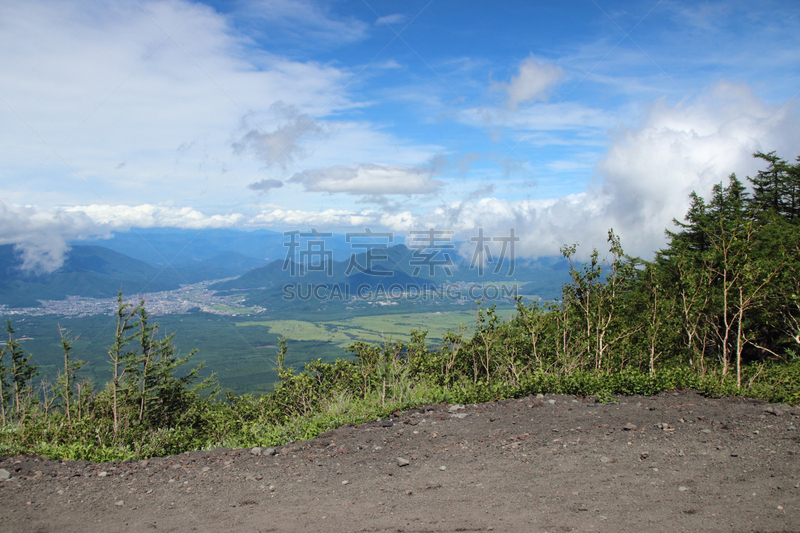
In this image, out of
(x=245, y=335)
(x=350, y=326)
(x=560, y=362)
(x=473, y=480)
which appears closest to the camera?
(x=473, y=480)

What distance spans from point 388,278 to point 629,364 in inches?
7114

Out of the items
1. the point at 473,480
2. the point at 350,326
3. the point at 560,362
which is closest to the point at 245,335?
the point at 350,326

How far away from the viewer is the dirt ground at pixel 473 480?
3.64 metres

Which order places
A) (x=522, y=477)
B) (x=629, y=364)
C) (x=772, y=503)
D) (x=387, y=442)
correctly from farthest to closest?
(x=629, y=364) → (x=387, y=442) → (x=522, y=477) → (x=772, y=503)

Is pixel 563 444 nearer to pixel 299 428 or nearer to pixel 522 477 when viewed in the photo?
pixel 522 477

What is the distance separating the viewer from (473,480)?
14.4 feet

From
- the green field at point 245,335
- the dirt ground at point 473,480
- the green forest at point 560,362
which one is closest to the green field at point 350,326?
the green field at point 245,335

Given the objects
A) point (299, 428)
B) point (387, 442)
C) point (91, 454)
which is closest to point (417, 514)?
point (387, 442)

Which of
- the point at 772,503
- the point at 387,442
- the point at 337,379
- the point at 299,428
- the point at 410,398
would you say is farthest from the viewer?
the point at 337,379

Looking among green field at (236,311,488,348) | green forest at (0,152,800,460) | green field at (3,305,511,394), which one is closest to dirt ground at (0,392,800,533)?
green forest at (0,152,800,460)

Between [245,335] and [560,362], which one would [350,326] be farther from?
[560,362]

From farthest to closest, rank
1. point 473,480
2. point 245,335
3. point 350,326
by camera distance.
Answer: point 350,326
point 245,335
point 473,480

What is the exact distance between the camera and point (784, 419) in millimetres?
5211

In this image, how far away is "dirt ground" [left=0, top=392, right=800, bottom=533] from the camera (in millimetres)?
3637
